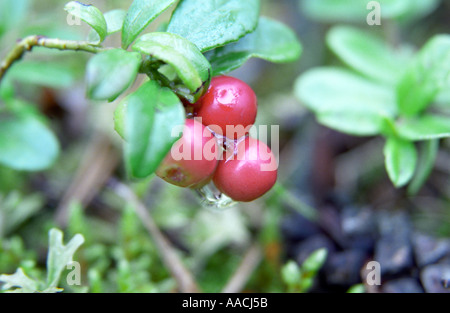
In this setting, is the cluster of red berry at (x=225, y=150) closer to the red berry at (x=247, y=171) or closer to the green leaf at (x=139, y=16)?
the red berry at (x=247, y=171)

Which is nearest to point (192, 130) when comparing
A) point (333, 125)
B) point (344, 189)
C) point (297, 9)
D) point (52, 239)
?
point (52, 239)

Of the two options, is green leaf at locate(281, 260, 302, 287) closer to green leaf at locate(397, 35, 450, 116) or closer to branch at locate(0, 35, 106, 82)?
green leaf at locate(397, 35, 450, 116)

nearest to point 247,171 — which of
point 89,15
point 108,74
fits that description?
point 108,74

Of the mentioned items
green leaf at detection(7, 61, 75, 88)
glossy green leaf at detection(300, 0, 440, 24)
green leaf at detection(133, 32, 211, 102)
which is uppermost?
glossy green leaf at detection(300, 0, 440, 24)

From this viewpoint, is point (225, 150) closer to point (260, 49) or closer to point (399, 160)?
point (260, 49)

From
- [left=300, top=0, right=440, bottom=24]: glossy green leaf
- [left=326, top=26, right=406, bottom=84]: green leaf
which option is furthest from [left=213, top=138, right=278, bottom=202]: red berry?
[left=300, top=0, right=440, bottom=24]: glossy green leaf

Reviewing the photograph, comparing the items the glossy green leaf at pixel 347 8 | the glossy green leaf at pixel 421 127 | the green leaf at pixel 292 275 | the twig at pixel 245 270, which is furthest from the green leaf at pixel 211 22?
the glossy green leaf at pixel 347 8
